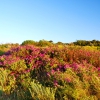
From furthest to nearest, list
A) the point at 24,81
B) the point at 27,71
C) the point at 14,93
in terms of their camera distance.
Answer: the point at 27,71 → the point at 24,81 → the point at 14,93

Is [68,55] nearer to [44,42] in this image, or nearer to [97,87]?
[97,87]

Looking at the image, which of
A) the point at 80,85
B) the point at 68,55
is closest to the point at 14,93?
the point at 80,85

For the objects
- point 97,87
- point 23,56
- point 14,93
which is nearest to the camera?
point 97,87

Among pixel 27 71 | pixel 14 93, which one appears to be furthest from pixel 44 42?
pixel 14 93

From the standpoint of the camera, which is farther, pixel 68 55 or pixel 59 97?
pixel 68 55

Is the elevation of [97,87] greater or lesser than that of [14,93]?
greater

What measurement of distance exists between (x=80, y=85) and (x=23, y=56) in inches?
225

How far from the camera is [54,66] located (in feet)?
32.9

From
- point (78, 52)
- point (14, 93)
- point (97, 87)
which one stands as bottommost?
point (14, 93)

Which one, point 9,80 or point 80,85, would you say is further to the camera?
point 9,80

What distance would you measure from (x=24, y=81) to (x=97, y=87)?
366 cm

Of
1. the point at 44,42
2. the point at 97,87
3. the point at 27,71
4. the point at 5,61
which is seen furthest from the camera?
the point at 44,42

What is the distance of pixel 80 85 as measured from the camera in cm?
680

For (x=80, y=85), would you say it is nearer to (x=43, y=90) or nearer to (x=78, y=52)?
(x=43, y=90)
